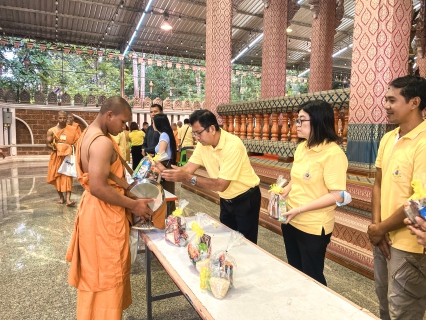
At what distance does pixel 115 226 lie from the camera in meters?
1.92

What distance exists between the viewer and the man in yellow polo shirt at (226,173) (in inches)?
87.0

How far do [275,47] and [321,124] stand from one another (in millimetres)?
6859

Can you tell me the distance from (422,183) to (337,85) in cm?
2362

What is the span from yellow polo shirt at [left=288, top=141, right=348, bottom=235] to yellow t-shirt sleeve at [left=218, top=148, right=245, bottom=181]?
1.38 feet

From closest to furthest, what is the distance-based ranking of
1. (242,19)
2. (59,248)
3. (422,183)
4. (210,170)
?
1. (422,183)
2. (210,170)
3. (59,248)
4. (242,19)

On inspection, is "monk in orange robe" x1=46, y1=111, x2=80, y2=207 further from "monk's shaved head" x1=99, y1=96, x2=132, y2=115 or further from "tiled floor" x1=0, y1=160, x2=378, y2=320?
"monk's shaved head" x1=99, y1=96, x2=132, y2=115

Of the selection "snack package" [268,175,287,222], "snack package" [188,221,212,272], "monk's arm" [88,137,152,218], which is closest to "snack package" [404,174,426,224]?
"snack package" [268,175,287,222]

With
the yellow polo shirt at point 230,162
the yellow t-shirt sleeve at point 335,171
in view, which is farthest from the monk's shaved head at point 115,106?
the yellow t-shirt sleeve at point 335,171

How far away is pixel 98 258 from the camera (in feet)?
6.20

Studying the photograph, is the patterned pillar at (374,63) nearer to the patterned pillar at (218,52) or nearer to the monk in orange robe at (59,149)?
the patterned pillar at (218,52)

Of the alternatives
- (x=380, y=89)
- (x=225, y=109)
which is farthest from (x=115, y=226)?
(x=225, y=109)

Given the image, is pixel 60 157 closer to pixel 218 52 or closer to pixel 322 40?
pixel 218 52

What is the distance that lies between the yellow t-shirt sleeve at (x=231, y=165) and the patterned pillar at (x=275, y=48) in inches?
246

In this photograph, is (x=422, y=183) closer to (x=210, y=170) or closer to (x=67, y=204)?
(x=210, y=170)
